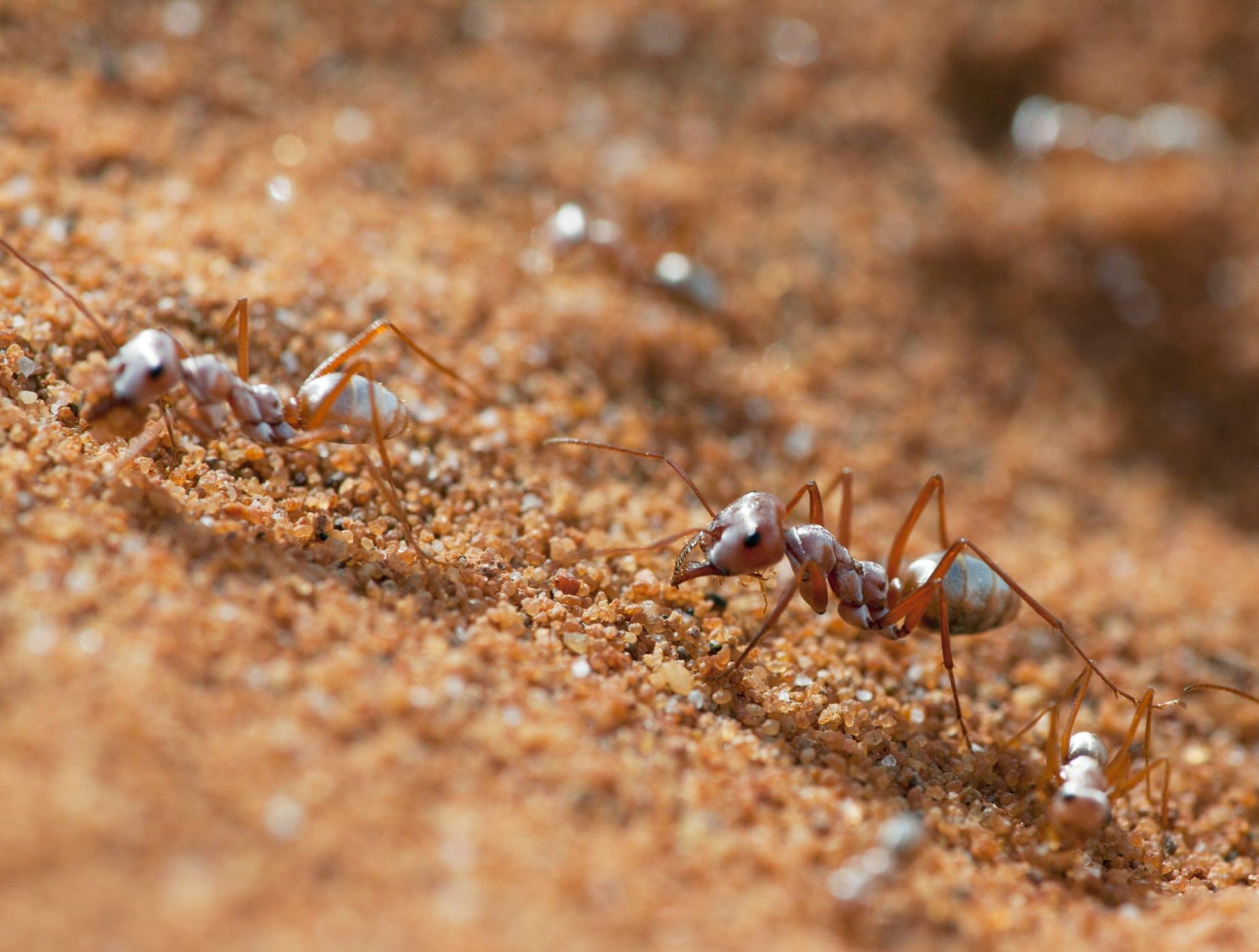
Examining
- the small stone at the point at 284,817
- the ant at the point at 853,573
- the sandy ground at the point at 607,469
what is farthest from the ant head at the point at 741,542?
the small stone at the point at 284,817

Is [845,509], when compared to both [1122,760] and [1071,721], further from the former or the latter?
[1122,760]

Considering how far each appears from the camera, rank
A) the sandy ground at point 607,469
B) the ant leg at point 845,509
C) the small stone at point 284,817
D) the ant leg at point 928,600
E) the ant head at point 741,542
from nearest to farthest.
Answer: the small stone at point 284,817 < the sandy ground at point 607,469 < the ant head at point 741,542 < the ant leg at point 928,600 < the ant leg at point 845,509

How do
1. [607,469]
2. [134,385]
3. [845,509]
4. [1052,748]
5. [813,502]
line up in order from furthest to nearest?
[607,469] < [845,509] < [813,502] < [1052,748] < [134,385]

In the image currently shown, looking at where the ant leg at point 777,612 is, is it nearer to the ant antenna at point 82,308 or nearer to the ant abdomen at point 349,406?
the ant abdomen at point 349,406

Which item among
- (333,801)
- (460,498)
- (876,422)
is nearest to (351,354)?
(460,498)

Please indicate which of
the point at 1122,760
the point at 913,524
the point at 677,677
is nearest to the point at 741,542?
the point at 677,677
